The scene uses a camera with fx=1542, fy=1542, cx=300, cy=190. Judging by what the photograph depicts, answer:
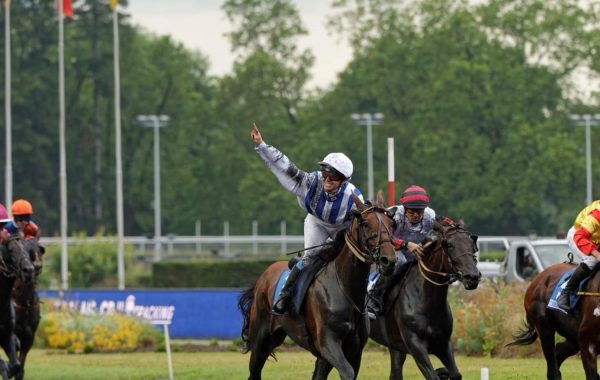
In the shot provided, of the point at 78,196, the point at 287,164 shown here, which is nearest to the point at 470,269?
the point at 287,164

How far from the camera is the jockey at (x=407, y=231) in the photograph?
1623cm

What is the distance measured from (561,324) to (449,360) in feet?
6.62

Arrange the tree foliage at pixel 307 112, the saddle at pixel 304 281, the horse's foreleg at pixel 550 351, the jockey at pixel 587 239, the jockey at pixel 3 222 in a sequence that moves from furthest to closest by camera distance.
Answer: the tree foliage at pixel 307 112 < the jockey at pixel 3 222 < the horse's foreleg at pixel 550 351 < the jockey at pixel 587 239 < the saddle at pixel 304 281

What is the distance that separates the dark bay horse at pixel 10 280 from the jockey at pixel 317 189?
487 cm

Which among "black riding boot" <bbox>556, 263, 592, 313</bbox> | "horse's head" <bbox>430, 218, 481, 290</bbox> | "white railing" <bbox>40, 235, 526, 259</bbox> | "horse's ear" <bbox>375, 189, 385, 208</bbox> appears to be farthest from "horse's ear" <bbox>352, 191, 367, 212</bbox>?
"white railing" <bbox>40, 235, 526, 259</bbox>

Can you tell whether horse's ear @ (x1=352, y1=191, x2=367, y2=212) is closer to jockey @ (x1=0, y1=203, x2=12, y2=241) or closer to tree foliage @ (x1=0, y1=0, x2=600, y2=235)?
jockey @ (x1=0, y1=203, x2=12, y2=241)

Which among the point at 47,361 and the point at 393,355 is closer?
the point at 393,355

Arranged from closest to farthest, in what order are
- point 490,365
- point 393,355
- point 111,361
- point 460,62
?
point 393,355
point 490,365
point 111,361
point 460,62

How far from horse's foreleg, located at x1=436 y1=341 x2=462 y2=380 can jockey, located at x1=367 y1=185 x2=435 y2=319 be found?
1.02 m

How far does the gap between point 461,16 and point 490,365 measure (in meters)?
46.4

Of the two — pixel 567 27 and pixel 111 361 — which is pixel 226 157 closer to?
pixel 567 27

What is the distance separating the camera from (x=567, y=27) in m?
67.3

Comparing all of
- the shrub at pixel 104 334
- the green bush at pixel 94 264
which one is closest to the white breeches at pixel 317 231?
the shrub at pixel 104 334

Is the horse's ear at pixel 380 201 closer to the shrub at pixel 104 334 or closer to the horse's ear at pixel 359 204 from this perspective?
the horse's ear at pixel 359 204
